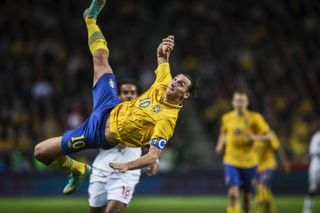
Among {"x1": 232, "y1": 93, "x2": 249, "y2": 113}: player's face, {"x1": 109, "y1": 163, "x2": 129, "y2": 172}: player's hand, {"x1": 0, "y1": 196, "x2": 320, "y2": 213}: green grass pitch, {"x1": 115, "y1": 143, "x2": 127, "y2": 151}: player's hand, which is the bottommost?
{"x1": 0, "y1": 196, "x2": 320, "y2": 213}: green grass pitch

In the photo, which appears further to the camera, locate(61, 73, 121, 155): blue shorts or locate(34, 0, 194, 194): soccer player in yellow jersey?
locate(61, 73, 121, 155): blue shorts

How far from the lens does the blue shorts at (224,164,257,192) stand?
1278 cm

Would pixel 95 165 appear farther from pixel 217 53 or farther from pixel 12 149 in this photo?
pixel 217 53

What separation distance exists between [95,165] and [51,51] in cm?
1272

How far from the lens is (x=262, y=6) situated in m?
25.4

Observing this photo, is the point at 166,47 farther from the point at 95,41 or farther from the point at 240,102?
the point at 240,102

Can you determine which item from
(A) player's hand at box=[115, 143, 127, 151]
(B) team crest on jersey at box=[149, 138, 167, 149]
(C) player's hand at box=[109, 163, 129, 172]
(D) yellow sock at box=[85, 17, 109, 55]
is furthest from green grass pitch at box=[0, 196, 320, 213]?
(C) player's hand at box=[109, 163, 129, 172]

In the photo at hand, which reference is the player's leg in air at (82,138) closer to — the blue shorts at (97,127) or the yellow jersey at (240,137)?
the blue shorts at (97,127)

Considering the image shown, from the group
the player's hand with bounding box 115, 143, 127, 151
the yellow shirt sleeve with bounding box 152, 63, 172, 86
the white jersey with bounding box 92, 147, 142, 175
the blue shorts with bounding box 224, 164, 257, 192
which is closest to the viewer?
the yellow shirt sleeve with bounding box 152, 63, 172, 86

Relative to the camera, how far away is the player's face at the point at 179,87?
29.6ft

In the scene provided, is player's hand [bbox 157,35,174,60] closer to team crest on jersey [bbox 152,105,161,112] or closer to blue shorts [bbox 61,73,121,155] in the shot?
blue shorts [bbox 61,73,121,155]

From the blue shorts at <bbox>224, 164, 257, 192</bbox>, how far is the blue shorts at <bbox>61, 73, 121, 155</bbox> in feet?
13.7

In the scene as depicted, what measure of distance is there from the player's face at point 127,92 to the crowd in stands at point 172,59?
9.92 m

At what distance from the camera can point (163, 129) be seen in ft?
28.2
